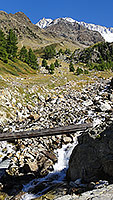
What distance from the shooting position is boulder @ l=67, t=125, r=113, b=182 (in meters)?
7.10

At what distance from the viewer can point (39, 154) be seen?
12.0m

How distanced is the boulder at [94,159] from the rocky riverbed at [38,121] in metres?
0.77

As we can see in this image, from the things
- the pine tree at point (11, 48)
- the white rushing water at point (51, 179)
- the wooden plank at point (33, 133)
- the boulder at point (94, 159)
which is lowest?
the white rushing water at point (51, 179)

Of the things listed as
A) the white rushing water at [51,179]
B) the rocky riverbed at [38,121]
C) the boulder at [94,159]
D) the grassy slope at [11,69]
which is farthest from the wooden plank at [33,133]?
the grassy slope at [11,69]

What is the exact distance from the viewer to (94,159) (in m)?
7.83

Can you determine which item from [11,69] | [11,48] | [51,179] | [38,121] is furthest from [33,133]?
[11,48]

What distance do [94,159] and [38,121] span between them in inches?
443

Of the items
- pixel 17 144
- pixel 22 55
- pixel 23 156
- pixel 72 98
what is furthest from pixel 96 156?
pixel 22 55

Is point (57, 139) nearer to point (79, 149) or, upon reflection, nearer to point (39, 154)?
point (39, 154)

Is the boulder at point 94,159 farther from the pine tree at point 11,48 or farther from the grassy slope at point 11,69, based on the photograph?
the pine tree at point 11,48

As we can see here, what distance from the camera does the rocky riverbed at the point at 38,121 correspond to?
10.5 meters

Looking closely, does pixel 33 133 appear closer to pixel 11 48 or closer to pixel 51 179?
pixel 51 179

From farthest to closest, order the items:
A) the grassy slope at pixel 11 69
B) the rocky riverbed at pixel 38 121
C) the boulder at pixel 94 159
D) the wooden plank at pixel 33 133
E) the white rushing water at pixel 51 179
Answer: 1. the grassy slope at pixel 11 69
2. the wooden plank at pixel 33 133
3. the rocky riverbed at pixel 38 121
4. the white rushing water at pixel 51 179
5. the boulder at pixel 94 159

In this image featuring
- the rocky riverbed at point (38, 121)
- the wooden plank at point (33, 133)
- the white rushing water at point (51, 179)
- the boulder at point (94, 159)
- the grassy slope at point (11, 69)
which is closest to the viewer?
the boulder at point (94, 159)
